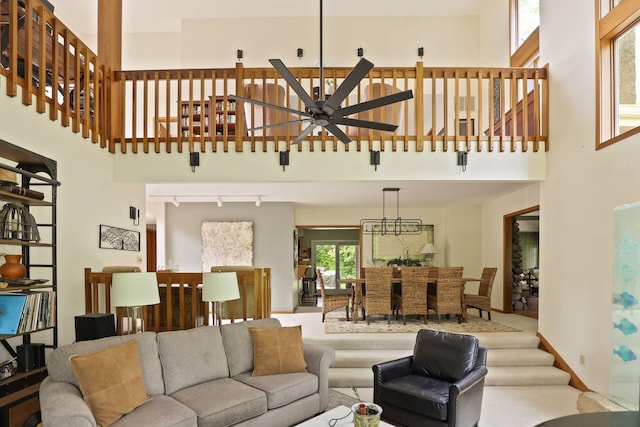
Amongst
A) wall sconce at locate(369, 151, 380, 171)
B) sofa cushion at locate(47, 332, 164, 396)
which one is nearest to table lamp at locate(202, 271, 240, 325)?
sofa cushion at locate(47, 332, 164, 396)

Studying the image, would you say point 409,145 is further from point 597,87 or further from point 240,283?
point 240,283

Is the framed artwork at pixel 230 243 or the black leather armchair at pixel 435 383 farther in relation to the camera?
the framed artwork at pixel 230 243

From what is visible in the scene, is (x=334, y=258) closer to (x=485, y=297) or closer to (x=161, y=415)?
(x=485, y=297)

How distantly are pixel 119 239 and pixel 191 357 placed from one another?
8.15ft

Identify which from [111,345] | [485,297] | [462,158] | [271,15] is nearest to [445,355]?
[462,158]

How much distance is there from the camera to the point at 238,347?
391 cm

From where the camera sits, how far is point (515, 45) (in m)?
7.17

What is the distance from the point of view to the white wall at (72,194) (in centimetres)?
366

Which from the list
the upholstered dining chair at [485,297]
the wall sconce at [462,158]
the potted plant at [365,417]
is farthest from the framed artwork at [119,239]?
the upholstered dining chair at [485,297]

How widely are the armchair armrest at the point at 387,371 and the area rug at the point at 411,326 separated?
1.95 metres

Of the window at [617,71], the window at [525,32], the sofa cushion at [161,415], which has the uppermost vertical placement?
the window at [525,32]

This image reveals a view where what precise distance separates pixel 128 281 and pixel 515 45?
22.6 feet

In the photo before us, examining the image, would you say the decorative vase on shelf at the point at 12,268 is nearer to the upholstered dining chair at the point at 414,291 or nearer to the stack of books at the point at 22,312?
the stack of books at the point at 22,312

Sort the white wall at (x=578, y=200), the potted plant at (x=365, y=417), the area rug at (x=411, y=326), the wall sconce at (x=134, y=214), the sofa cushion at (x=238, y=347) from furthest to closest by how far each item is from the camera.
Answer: the area rug at (x=411, y=326) < the wall sconce at (x=134, y=214) < the white wall at (x=578, y=200) < the sofa cushion at (x=238, y=347) < the potted plant at (x=365, y=417)
